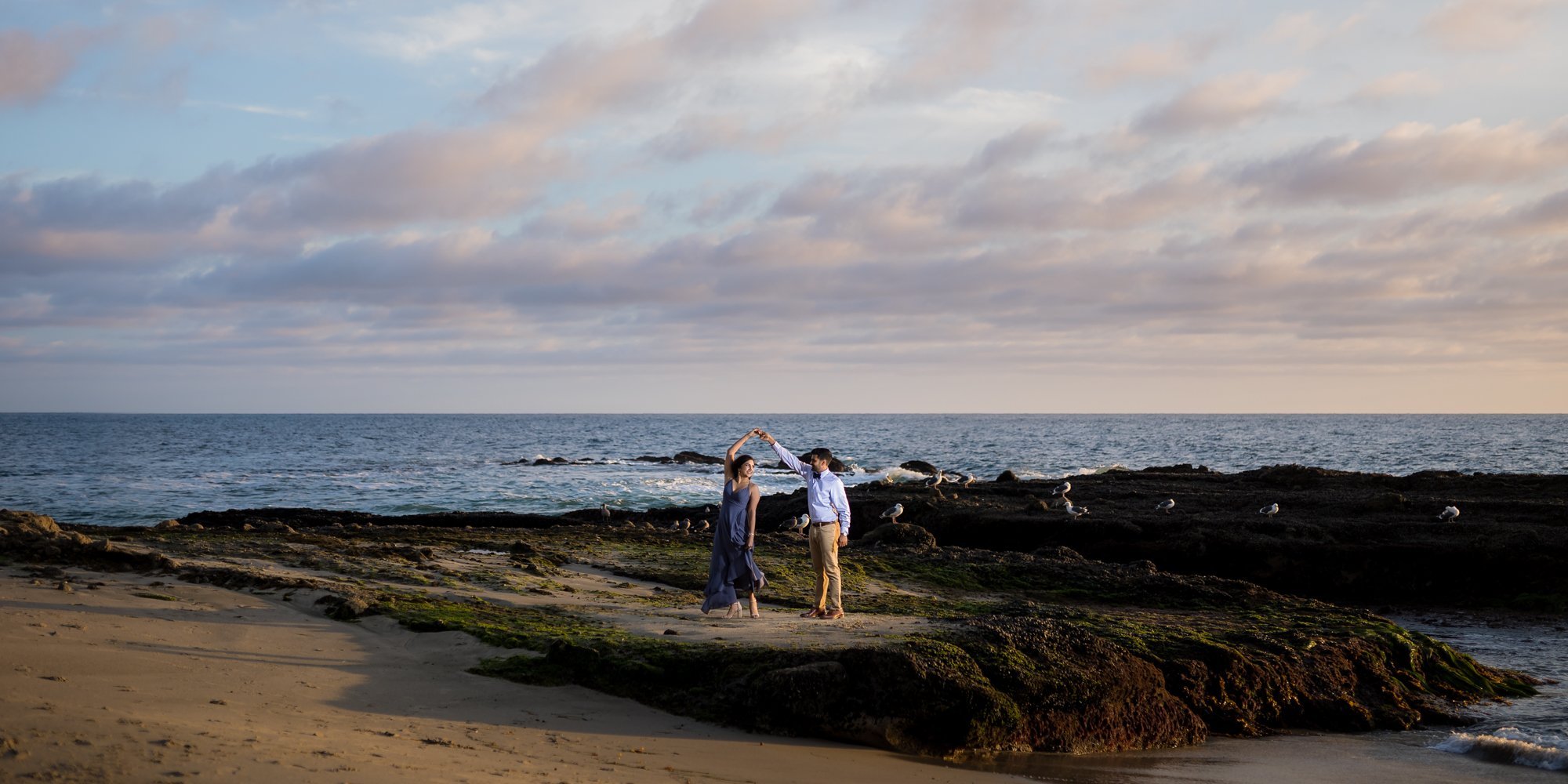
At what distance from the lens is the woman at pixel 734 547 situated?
1140 cm

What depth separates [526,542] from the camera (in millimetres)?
19000

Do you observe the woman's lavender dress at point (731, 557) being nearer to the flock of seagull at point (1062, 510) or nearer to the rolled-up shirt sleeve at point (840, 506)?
the rolled-up shirt sleeve at point (840, 506)

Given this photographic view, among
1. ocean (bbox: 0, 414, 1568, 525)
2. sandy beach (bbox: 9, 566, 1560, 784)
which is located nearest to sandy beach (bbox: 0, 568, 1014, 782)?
sandy beach (bbox: 9, 566, 1560, 784)

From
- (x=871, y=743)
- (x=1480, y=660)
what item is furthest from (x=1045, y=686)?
(x=1480, y=660)

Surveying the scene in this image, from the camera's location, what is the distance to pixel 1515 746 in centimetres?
905

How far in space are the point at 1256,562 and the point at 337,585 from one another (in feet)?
53.6

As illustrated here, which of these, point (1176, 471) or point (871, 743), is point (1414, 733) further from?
point (1176, 471)

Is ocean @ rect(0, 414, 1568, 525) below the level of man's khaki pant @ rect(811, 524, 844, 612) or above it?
below

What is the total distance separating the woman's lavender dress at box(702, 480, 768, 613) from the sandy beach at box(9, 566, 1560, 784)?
3.76ft

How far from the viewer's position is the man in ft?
37.5

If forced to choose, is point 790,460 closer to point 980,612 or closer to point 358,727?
point 980,612

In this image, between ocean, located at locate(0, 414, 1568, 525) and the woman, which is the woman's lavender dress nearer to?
the woman

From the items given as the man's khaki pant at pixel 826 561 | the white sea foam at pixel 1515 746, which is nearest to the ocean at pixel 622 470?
the white sea foam at pixel 1515 746

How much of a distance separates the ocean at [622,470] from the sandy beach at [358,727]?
0.89 feet
